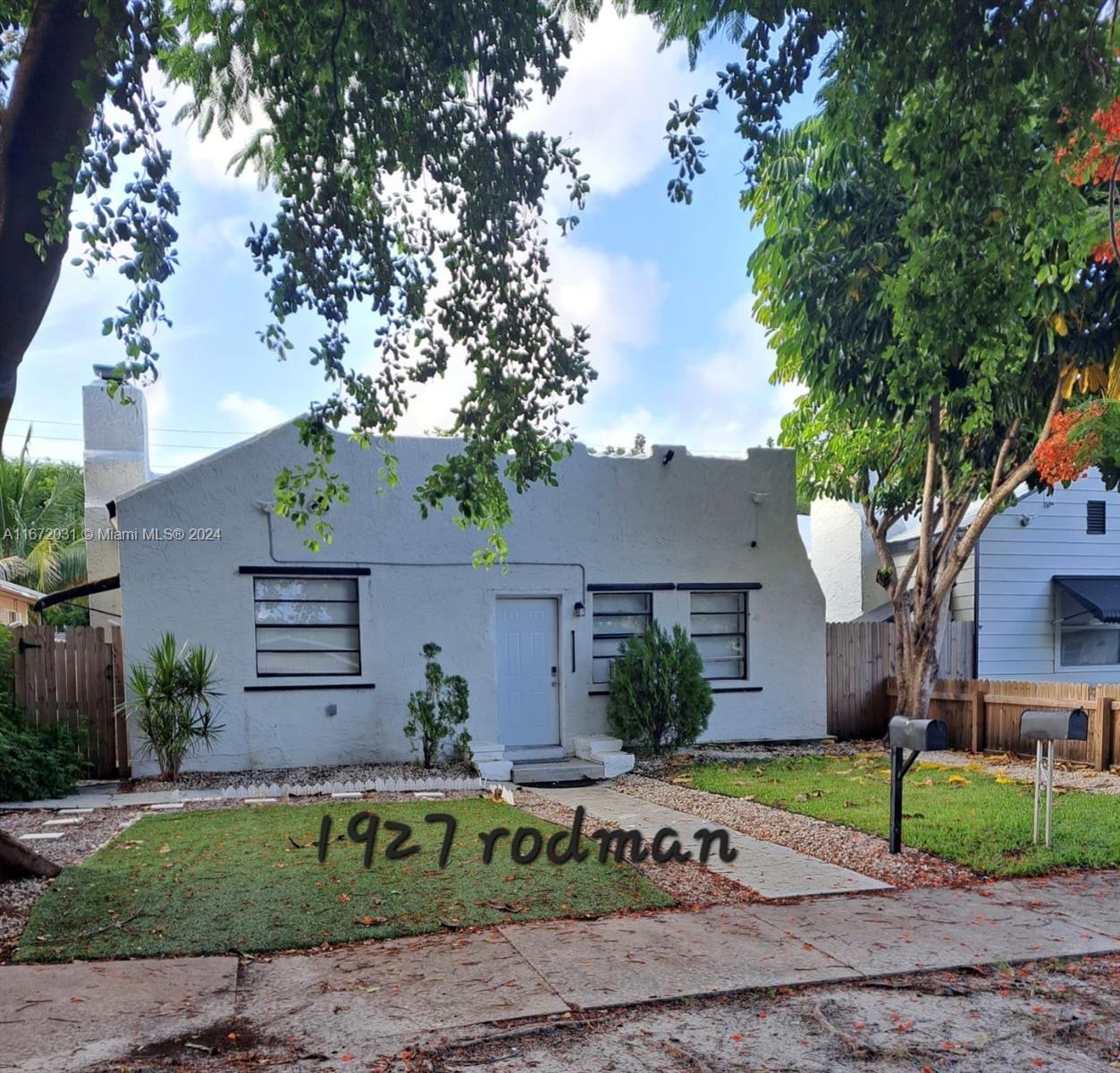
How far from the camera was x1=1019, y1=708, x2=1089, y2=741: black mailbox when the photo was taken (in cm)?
658

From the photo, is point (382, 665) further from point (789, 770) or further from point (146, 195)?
point (146, 195)

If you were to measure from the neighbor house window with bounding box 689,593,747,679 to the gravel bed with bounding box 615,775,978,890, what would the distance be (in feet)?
11.0

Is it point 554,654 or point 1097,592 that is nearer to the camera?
point 554,654

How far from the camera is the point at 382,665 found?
11.7m

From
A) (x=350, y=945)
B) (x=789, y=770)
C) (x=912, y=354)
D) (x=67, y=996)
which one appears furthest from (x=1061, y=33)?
(x=789, y=770)

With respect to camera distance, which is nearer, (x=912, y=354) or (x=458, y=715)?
(x=912, y=354)

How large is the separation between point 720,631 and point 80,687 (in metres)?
8.10

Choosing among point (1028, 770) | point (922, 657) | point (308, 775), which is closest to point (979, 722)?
point (922, 657)

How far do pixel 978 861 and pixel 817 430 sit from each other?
8809 mm

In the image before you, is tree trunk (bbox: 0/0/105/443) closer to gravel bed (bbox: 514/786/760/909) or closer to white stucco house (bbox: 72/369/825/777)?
gravel bed (bbox: 514/786/760/909)

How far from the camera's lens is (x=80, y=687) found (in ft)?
35.2

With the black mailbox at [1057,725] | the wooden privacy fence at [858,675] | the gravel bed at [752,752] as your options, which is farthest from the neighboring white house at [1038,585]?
the black mailbox at [1057,725]

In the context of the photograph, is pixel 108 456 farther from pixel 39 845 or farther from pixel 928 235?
pixel 928 235

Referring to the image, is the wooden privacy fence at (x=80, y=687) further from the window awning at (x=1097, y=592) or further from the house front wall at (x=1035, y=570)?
the window awning at (x=1097, y=592)
